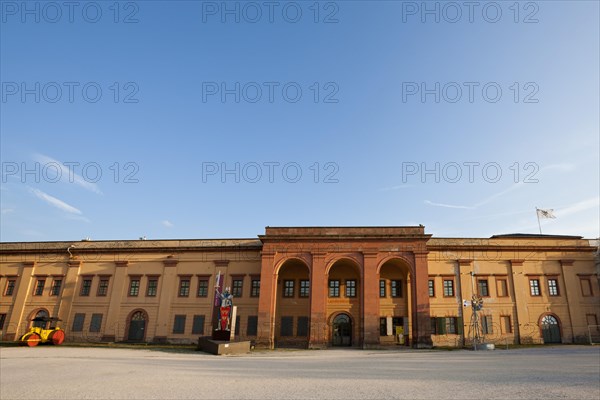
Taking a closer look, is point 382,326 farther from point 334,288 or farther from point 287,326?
point 287,326

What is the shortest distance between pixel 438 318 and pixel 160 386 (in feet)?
90.0

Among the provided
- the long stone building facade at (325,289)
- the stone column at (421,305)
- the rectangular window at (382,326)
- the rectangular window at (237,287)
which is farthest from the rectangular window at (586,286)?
the rectangular window at (237,287)

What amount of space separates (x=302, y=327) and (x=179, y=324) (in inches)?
445

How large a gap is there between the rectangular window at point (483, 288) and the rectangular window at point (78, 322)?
36.3m

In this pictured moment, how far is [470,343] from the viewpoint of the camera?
3012 cm

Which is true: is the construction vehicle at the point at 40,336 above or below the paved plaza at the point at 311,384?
below

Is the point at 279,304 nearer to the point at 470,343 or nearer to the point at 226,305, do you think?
the point at 226,305

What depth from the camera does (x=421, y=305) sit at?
94.6ft

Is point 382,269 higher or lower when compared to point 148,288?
higher

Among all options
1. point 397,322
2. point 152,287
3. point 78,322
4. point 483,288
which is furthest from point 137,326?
point 483,288

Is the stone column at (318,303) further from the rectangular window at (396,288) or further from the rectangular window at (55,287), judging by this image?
the rectangular window at (55,287)

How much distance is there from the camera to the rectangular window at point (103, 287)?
35.3 m

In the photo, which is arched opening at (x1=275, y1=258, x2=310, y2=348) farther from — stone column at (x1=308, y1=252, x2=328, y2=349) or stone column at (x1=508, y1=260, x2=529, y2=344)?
stone column at (x1=508, y1=260, x2=529, y2=344)

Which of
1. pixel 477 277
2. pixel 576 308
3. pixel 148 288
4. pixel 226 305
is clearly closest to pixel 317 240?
pixel 226 305
